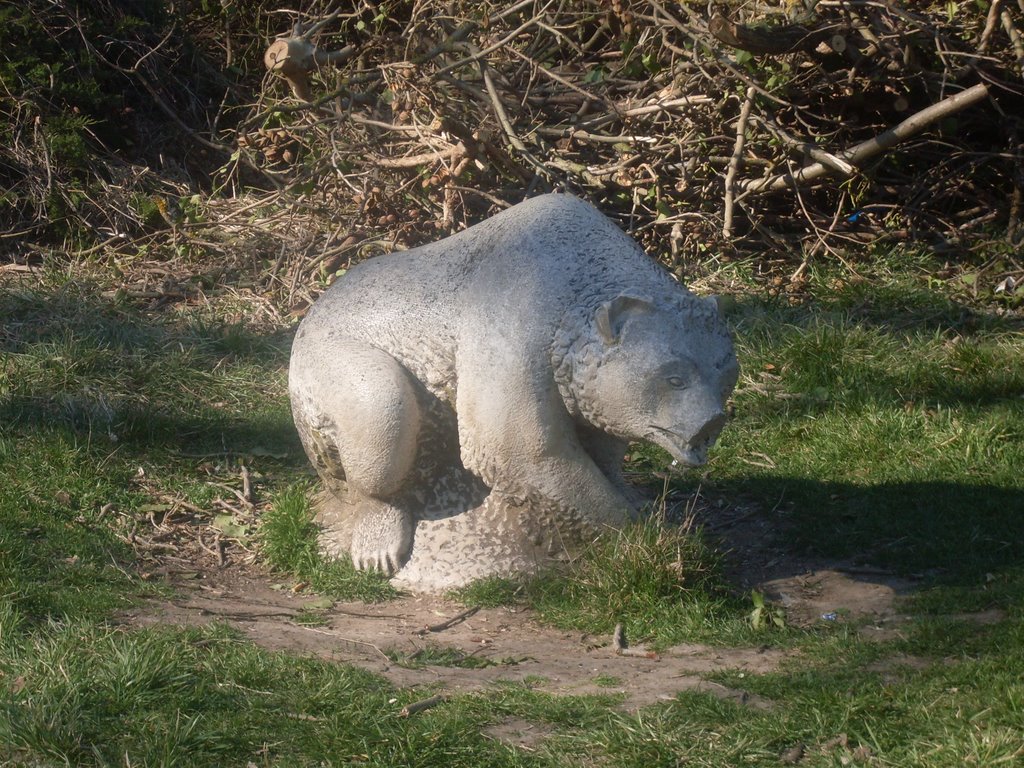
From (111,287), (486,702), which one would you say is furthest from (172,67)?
(486,702)

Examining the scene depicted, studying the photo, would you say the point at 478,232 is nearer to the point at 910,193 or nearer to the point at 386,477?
the point at 386,477

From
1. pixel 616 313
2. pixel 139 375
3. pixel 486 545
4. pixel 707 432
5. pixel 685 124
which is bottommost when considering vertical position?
pixel 139 375

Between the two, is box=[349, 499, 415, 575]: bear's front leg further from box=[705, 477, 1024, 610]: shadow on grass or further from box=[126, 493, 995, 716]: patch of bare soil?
box=[705, 477, 1024, 610]: shadow on grass

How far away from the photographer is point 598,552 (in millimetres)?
4844

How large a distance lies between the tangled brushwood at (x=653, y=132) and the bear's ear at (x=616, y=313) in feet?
13.4

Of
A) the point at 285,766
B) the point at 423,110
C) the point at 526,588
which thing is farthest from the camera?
the point at 423,110

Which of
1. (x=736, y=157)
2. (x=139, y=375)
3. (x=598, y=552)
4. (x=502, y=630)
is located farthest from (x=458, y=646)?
(x=736, y=157)

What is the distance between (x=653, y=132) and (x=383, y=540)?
488 centimetres

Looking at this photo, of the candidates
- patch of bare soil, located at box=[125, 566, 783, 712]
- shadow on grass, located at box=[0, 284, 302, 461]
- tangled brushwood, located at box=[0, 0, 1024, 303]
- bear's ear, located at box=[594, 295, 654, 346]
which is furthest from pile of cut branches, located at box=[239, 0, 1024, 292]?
patch of bare soil, located at box=[125, 566, 783, 712]

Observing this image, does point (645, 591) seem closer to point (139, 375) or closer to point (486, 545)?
point (486, 545)

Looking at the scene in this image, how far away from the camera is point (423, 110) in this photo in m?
9.20

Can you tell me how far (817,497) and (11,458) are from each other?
13.3 ft

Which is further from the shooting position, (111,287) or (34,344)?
(111,287)

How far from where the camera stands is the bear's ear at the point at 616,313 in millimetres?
4457
